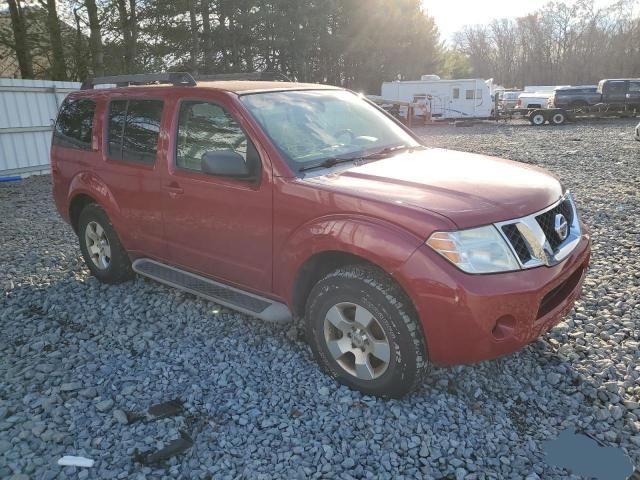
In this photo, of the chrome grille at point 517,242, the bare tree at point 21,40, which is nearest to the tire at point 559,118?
the bare tree at point 21,40

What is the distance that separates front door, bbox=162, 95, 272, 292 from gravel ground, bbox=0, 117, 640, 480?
Answer: 0.59 m

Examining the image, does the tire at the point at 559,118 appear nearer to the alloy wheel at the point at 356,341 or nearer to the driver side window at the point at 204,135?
the driver side window at the point at 204,135

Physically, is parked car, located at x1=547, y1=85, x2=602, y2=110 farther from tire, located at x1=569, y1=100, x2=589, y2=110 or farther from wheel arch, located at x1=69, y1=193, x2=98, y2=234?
wheel arch, located at x1=69, y1=193, x2=98, y2=234

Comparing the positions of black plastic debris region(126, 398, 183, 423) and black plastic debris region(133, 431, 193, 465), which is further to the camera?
black plastic debris region(126, 398, 183, 423)

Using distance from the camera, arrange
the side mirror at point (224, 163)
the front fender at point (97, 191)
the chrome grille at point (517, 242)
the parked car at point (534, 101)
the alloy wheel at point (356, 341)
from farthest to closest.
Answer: the parked car at point (534, 101) < the front fender at point (97, 191) < the side mirror at point (224, 163) < the alloy wheel at point (356, 341) < the chrome grille at point (517, 242)

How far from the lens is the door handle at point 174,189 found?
4086mm

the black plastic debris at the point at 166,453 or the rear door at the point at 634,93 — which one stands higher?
the rear door at the point at 634,93

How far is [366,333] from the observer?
10.3 ft

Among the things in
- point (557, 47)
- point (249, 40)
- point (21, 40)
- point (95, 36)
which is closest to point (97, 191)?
point (21, 40)

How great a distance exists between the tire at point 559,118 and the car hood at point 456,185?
2737cm

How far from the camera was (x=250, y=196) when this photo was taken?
3588 millimetres

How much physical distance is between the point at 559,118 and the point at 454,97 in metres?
6.28

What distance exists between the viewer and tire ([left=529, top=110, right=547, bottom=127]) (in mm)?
28359

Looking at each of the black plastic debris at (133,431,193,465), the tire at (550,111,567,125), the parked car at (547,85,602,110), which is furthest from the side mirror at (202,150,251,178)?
the parked car at (547,85,602,110)
